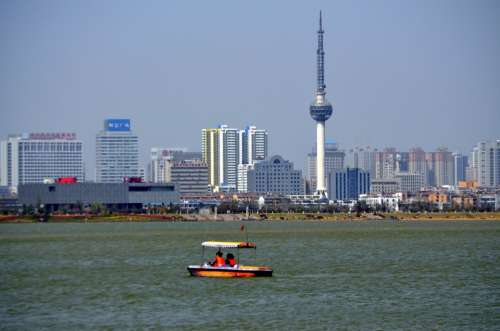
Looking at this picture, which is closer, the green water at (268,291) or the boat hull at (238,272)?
the green water at (268,291)

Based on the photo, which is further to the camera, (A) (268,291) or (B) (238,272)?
(B) (238,272)

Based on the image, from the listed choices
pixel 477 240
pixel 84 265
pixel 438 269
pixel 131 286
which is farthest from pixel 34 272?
pixel 477 240

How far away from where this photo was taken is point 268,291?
208ft

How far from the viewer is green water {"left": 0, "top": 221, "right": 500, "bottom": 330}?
171 feet

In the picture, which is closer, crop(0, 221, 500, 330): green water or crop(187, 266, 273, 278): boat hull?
crop(0, 221, 500, 330): green water

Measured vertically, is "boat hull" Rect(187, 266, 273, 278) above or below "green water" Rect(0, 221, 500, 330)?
above

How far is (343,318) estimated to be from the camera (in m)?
52.6

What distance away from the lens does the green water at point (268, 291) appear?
52.2 metres

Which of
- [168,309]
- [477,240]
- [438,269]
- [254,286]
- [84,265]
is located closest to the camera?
[168,309]

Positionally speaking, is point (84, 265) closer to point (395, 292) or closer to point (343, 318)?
point (395, 292)

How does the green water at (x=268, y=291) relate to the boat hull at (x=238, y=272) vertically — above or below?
below

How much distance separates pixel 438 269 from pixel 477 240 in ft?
146

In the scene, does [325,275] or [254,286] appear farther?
[325,275]

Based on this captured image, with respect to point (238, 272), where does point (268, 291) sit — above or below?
below
